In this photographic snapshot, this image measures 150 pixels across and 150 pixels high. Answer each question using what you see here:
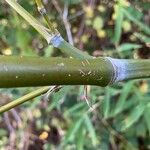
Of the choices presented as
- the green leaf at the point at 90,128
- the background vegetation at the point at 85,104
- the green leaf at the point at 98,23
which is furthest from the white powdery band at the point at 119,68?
the green leaf at the point at 98,23

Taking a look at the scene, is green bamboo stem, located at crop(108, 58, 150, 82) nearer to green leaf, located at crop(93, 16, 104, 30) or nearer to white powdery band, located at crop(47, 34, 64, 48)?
white powdery band, located at crop(47, 34, 64, 48)

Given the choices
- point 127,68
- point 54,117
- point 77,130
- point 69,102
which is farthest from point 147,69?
point 54,117

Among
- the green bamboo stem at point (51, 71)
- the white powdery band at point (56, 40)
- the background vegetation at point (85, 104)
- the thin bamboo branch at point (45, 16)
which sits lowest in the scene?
the green bamboo stem at point (51, 71)

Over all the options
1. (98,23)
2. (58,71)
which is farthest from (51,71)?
(98,23)

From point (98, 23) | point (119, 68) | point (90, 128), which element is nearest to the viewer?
point (119, 68)

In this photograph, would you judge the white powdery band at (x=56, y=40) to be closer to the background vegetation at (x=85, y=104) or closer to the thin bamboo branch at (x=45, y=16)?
the thin bamboo branch at (x=45, y=16)

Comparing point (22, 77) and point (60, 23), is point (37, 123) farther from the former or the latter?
point (22, 77)

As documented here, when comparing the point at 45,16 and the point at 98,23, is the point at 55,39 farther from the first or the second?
the point at 98,23

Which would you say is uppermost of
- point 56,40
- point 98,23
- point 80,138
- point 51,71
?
point 98,23
